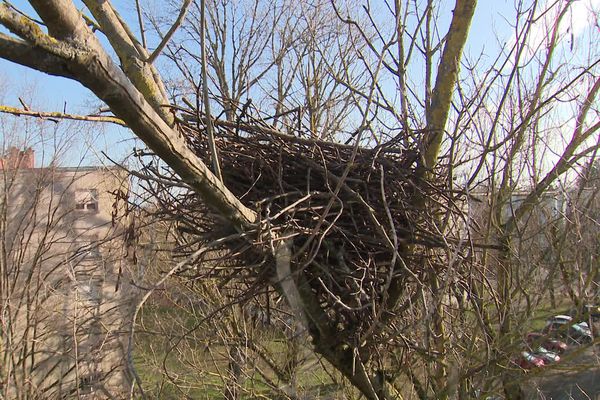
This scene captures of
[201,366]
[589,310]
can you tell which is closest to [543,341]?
[589,310]

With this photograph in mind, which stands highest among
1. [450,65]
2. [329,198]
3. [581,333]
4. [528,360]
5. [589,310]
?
[450,65]

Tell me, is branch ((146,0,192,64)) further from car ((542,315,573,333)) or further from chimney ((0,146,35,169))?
chimney ((0,146,35,169))

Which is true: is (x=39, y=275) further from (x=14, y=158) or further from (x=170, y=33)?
(x=170, y=33)

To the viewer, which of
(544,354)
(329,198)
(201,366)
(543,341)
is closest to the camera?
(329,198)

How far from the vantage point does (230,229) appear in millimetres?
1632

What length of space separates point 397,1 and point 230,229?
218 cm

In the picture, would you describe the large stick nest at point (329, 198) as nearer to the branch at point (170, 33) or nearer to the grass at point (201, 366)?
the branch at point (170, 33)

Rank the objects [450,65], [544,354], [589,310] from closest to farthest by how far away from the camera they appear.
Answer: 1. [450,65]
2. [589,310]
3. [544,354]

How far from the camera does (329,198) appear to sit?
5.82 ft

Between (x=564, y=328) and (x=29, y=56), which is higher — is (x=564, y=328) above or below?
below

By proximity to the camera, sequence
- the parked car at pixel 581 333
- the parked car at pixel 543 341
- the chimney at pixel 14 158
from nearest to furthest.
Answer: the parked car at pixel 543 341 → the parked car at pixel 581 333 → the chimney at pixel 14 158

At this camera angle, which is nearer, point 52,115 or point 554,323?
point 52,115

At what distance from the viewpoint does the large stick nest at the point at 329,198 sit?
5.79 ft

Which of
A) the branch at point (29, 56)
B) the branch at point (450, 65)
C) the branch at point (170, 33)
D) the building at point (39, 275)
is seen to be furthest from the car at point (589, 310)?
the building at point (39, 275)
